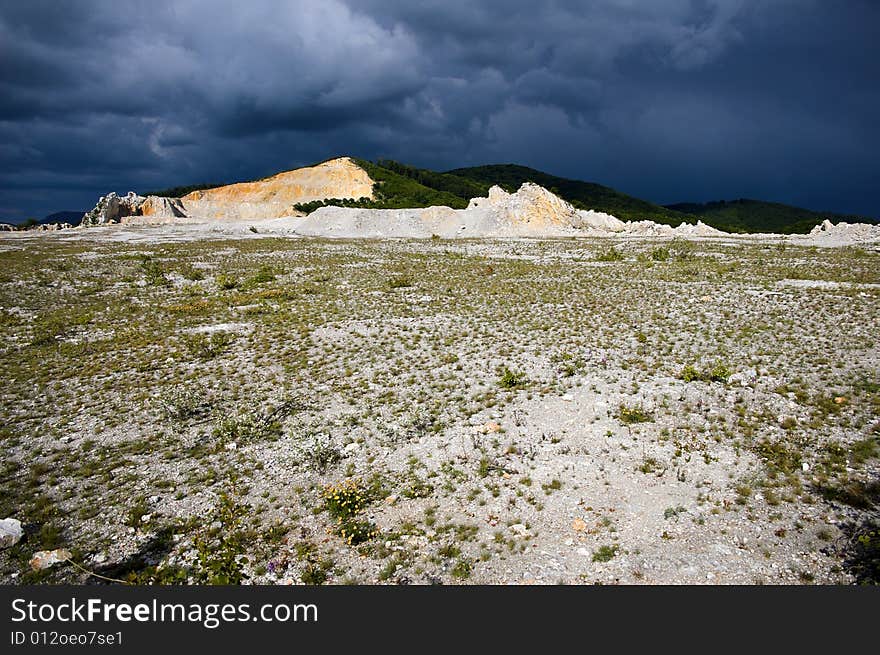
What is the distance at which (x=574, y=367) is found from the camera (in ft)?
57.7

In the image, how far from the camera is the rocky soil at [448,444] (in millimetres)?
8227

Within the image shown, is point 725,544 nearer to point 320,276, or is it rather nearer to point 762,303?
point 762,303

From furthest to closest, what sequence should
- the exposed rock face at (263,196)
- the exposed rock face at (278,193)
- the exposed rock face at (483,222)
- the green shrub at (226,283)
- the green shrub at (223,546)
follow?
the exposed rock face at (278,193) → the exposed rock face at (263,196) → the exposed rock face at (483,222) → the green shrub at (226,283) → the green shrub at (223,546)

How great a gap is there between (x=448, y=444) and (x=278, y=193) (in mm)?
172210

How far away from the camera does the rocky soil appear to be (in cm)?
823

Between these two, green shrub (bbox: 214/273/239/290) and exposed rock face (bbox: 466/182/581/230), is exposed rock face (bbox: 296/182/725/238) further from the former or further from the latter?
green shrub (bbox: 214/273/239/290)

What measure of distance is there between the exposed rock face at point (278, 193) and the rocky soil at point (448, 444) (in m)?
143

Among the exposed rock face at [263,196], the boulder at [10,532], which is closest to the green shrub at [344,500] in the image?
the boulder at [10,532]

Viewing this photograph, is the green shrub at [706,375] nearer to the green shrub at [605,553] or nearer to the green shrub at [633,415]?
the green shrub at [633,415]

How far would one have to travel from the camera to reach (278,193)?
165 m

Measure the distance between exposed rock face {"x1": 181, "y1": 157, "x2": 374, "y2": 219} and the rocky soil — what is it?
14338 cm

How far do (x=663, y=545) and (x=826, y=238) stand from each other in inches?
3670

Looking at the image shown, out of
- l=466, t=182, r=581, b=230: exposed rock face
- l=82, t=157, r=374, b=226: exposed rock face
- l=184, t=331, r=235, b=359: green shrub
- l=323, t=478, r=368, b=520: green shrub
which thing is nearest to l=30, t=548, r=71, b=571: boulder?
l=323, t=478, r=368, b=520: green shrub

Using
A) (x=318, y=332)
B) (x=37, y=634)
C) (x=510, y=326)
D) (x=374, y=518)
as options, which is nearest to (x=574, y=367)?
(x=510, y=326)
